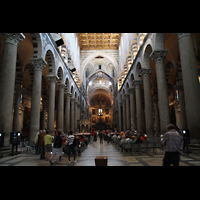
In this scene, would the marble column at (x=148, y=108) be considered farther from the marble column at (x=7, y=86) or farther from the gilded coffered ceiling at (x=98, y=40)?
the gilded coffered ceiling at (x=98, y=40)

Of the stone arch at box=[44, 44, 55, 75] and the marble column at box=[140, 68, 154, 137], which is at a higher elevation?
the stone arch at box=[44, 44, 55, 75]

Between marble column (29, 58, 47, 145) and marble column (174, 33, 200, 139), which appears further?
marble column (29, 58, 47, 145)

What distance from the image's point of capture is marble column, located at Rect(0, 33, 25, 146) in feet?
26.9

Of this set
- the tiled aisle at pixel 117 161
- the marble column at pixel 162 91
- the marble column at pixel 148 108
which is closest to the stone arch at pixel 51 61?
the marble column at pixel 148 108

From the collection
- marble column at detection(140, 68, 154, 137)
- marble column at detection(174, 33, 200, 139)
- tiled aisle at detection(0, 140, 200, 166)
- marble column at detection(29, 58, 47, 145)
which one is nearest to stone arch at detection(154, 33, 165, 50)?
marble column at detection(140, 68, 154, 137)

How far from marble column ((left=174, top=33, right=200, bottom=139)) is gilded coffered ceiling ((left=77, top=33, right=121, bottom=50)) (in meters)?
26.1

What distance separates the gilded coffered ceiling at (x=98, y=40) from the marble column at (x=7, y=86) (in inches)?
1009

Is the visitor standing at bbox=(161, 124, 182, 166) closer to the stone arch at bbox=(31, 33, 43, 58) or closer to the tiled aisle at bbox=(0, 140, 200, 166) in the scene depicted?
the tiled aisle at bbox=(0, 140, 200, 166)

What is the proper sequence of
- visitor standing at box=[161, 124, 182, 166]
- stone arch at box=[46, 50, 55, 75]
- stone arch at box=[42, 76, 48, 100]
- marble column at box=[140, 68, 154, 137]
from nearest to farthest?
visitor standing at box=[161, 124, 182, 166]
marble column at box=[140, 68, 154, 137]
stone arch at box=[46, 50, 55, 75]
stone arch at box=[42, 76, 48, 100]
